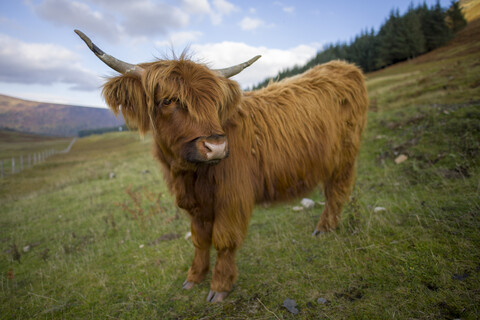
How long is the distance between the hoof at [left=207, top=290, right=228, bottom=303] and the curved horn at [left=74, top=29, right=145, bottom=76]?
250 centimetres

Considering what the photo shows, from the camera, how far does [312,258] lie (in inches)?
116

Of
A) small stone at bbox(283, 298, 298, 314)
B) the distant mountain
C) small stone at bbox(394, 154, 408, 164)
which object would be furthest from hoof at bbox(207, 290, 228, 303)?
small stone at bbox(394, 154, 408, 164)

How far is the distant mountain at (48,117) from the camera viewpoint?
2416cm

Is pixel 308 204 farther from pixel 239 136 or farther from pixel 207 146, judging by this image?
pixel 207 146

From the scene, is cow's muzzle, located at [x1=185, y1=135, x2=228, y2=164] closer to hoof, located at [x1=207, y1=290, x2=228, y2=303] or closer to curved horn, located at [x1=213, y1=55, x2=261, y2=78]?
curved horn, located at [x1=213, y1=55, x2=261, y2=78]

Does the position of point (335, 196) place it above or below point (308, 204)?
above

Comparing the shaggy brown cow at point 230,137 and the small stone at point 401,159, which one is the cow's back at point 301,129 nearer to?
the shaggy brown cow at point 230,137

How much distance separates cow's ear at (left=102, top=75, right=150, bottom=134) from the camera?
2338 mm

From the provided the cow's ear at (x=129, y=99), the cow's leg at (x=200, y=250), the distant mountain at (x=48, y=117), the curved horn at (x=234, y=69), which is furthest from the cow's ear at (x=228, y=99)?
the cow's leg at (x=200, y=250)

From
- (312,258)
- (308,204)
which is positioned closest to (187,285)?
(312,258)

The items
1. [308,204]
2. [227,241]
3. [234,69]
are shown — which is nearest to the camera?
[227,241]

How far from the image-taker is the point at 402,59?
46562mm

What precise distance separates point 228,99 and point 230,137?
1.38 ft

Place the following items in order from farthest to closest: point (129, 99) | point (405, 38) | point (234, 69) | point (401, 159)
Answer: point (405, 38) → point (401, 159) → point (234, 69) → point (129, 99)
